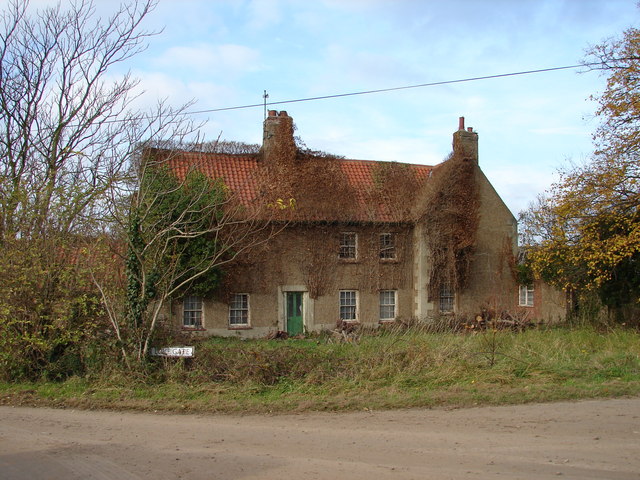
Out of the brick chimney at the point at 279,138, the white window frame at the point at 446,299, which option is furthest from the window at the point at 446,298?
the brick chimney at the point at 279,138

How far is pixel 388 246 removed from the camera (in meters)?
24.6

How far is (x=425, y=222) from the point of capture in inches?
954

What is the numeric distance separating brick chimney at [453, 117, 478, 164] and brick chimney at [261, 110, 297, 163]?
747 centimetres

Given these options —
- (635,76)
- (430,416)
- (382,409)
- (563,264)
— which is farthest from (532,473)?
(563,264)

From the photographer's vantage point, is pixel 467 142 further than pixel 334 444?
Yes

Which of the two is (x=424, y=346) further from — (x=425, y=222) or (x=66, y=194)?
(x=425, y=222)

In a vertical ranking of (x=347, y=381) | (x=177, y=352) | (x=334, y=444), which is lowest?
(x=334, y=444)

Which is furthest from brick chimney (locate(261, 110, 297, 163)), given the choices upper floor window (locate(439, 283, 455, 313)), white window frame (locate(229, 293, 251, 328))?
upper floor window (locate(439, 283, 455, 313))

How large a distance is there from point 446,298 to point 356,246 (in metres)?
4.84

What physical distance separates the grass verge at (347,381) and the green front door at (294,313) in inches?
434

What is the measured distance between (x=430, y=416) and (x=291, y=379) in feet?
10.1

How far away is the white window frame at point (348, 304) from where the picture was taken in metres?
24.0

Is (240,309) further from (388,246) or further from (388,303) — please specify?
(388,246)

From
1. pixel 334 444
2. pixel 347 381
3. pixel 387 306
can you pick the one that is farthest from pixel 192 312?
pixel 334 444
